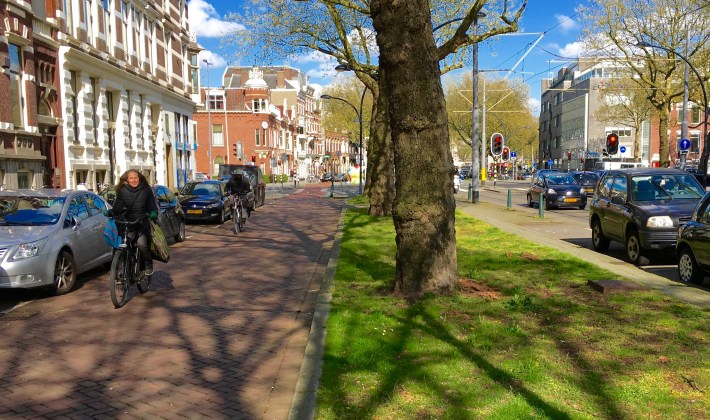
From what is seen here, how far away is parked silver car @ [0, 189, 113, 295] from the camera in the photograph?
306 inches

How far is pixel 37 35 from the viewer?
862 inches

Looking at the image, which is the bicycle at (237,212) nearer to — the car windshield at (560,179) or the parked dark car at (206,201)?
the parked dark car at (206,201)

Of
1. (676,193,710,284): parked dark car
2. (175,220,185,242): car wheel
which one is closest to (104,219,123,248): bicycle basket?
Answer: (175,220,185,242): car wheel

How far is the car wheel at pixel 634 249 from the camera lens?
1052 centimetres

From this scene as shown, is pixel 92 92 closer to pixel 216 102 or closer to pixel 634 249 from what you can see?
pixel 634 249

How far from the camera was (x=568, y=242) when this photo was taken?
46.2 ft

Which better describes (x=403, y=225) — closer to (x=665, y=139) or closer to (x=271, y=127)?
(x=665, y=139)

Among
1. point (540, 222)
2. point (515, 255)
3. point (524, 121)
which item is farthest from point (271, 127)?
point (515, 255)

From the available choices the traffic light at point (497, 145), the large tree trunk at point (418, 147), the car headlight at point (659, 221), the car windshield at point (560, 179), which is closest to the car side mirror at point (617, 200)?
the car headlight at point (659, 221)

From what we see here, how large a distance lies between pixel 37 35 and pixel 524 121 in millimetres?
58792

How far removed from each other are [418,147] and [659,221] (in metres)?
5.43

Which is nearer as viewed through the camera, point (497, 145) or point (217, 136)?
point (497, 145)

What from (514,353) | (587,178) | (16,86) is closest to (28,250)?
(514,353)

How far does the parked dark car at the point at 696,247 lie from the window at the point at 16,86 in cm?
2008
